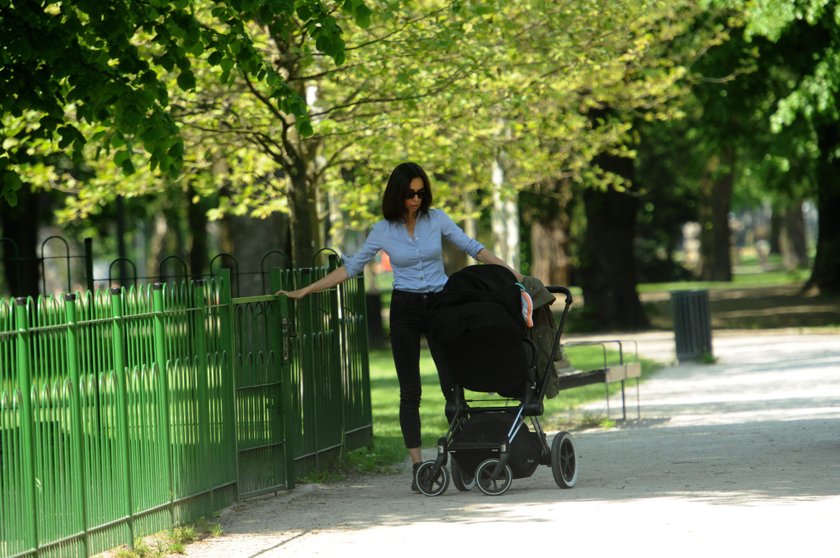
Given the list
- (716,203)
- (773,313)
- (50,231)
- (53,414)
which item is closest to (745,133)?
(773,313)

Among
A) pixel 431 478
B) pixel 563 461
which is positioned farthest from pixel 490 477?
pixel 563 461

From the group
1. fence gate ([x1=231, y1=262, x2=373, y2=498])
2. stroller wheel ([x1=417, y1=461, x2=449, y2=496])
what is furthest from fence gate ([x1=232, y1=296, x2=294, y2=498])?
stroller wheel ([x1=417, y1=461, x2=449, y2=496])

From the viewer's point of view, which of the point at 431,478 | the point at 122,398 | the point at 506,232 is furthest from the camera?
the point at 506,232

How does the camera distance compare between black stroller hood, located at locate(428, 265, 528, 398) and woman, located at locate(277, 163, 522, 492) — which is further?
woman, located at locate(277, 163, 522, 492)

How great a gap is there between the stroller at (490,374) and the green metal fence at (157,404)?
1.24 m

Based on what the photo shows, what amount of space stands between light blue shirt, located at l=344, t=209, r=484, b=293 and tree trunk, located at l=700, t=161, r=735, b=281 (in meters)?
40.1

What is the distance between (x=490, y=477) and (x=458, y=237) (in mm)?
1630

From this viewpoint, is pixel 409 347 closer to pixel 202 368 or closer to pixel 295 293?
pixel 295 293

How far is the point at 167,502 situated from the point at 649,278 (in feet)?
172

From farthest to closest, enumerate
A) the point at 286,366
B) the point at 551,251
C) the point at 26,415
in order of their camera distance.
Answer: the point at 551,251 → the point at 286,366 → the point at 26,415

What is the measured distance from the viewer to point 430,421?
15.5 metres

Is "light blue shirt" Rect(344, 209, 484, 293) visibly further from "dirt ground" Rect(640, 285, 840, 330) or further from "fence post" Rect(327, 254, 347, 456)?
"dirt ground" Rect(640, 285, 840, 330)

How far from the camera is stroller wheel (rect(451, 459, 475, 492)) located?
938cm

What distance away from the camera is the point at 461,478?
946 cm
